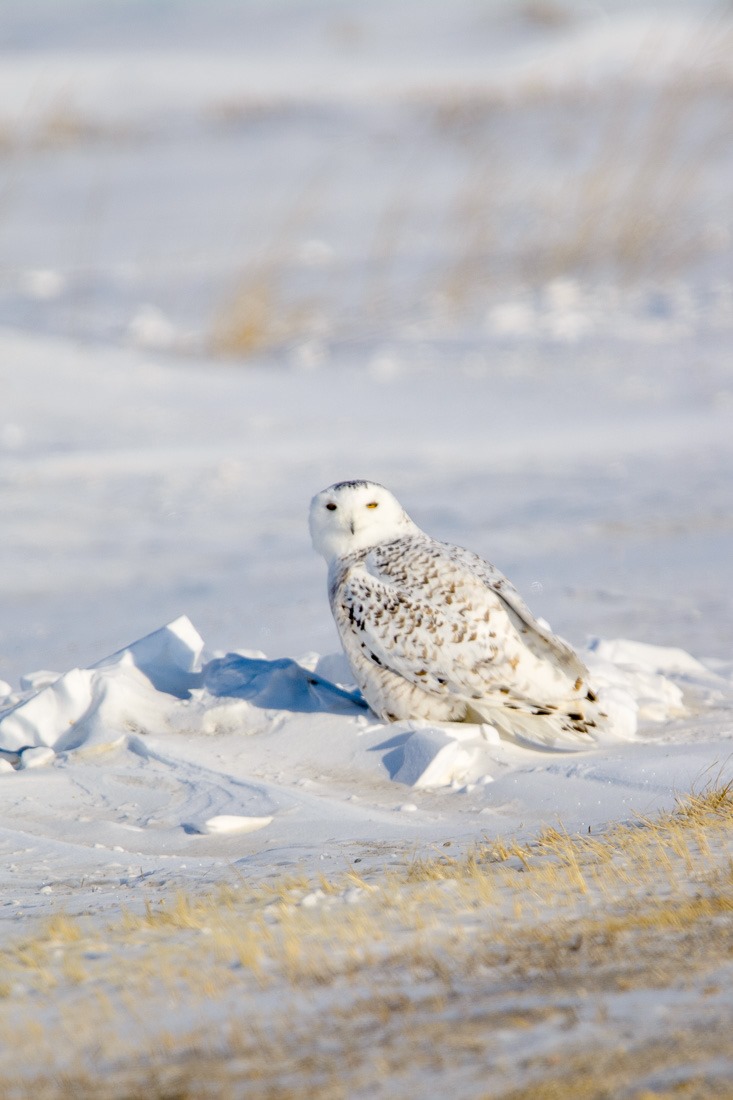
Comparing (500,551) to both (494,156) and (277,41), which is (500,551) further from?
(277,41)

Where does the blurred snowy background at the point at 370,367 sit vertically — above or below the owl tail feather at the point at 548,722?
above

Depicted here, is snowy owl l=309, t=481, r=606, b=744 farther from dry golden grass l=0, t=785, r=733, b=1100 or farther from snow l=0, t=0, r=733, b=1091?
dry golden grass l=0, t=785, r=733, b=1100

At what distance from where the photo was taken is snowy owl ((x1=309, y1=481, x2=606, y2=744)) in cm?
381

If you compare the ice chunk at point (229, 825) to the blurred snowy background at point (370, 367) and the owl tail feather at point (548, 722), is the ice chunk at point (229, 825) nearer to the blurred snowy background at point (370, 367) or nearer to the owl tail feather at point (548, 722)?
the owl tail feather at point (548, 722)

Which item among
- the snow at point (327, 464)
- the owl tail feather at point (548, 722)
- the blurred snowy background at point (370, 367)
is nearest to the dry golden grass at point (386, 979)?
the snow at point (327, 464)

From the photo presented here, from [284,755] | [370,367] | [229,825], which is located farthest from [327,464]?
[229,825]

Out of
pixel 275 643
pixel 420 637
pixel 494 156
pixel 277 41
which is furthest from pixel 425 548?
pixel 277 41

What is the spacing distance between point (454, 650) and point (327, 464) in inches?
203

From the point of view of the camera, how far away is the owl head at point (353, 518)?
4117 mm

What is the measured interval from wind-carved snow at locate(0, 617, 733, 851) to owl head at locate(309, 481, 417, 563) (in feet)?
1.37

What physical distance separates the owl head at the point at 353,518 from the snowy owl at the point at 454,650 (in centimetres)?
10

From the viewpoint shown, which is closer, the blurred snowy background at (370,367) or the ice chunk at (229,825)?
the ice chunk at (229,825)

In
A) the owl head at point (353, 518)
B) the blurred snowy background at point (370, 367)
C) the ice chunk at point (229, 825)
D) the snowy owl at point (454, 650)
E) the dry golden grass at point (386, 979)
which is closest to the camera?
the dry golden grass at point (386, 979)

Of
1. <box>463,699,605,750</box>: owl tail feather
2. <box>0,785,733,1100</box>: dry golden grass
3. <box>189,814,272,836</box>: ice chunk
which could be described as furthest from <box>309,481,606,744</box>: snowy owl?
<box>0,785,733,1100</box>: dry golden grass
